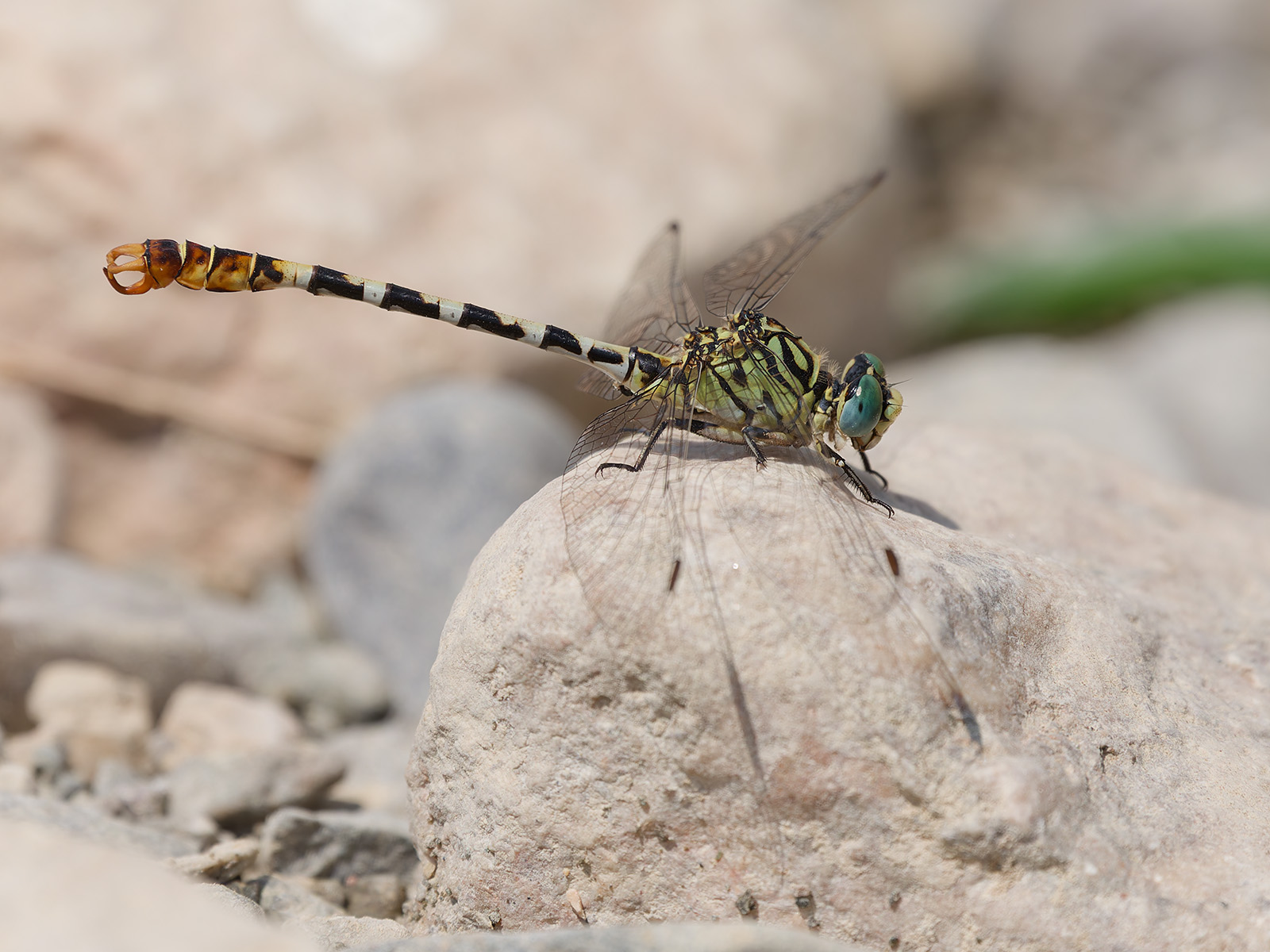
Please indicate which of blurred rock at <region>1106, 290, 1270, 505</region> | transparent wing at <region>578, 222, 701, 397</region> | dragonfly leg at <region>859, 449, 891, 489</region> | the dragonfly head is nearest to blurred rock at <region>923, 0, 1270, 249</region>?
blurred rock at <region>1106, 290, 1270, 505</region>

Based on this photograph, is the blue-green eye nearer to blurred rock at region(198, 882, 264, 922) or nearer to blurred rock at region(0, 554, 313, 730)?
blurred rock at region(198, 882, 264, 922)

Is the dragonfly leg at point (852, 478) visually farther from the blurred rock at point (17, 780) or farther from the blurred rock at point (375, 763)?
the blurred rock at point (17, 780)

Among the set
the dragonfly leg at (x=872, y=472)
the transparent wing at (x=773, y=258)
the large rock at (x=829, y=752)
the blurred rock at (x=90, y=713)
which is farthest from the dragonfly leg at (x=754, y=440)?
the blurred rock at (x=90, y=713)

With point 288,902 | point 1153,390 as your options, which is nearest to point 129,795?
point 288,902

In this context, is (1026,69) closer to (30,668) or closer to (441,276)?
(441,276)

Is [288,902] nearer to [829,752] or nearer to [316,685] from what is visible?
[829,752]

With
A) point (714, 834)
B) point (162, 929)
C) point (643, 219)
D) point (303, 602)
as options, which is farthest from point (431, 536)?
point (162, 929)
